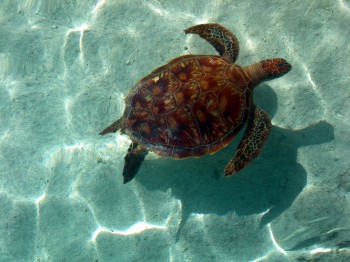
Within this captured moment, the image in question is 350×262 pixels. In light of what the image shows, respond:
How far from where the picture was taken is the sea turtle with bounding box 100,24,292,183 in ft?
10.7

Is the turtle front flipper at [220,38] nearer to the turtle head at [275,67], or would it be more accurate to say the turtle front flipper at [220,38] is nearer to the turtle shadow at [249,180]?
the turtle head at [275,67]

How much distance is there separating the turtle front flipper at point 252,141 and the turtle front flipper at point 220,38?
709mm

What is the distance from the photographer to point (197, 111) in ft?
10.7

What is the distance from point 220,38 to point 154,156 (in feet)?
5.09

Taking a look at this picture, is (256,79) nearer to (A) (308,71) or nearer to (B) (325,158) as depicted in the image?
(A) (308,71)

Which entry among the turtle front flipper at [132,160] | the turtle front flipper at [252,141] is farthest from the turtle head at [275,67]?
the turtle front flipper at [132,160]

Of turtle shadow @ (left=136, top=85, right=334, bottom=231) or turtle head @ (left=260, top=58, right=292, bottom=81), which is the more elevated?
turtle head @ (left=260, top=58, right=292, bottom=81)

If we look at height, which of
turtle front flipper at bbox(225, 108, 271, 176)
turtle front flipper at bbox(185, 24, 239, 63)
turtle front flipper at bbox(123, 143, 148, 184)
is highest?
turtle front flipper at bbox(185, 24, 239, 63)

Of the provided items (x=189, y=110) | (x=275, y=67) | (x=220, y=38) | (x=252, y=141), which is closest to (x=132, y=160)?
(x=189, y=110)

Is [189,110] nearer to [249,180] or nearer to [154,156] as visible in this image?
[154,156]

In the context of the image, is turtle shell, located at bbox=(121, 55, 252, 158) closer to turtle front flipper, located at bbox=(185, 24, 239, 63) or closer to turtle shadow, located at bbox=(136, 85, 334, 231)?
turtle front flipper, located at bbox=(185, 24, 239, 63)

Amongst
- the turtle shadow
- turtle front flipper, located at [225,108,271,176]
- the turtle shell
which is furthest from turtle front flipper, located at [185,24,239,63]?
turtle front flipper, located at [225,108,271,176]

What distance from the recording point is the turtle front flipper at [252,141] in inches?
134

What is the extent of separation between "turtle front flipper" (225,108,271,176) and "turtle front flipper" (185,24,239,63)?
0.71 metres
